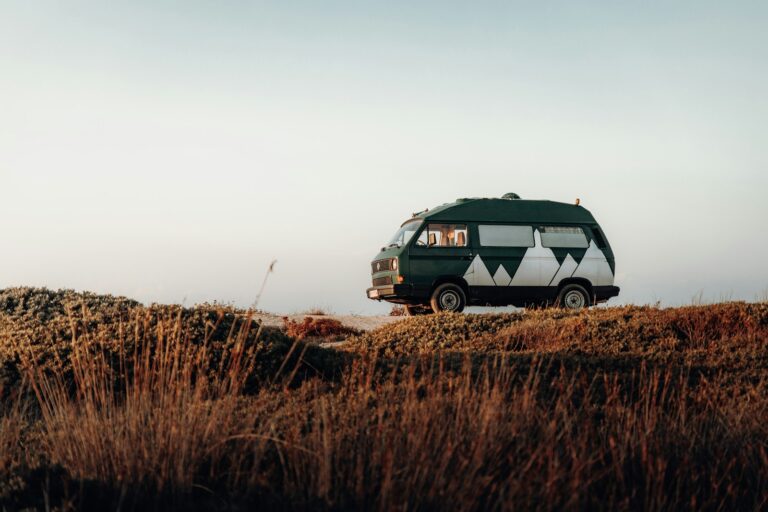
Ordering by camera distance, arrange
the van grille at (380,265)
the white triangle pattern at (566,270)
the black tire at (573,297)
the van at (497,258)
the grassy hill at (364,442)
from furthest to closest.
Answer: the black tire at (573,297), the white triangle pattern at (566,270), the van grille at (380,265), the van at (497,258), the grassy hill at (364,442)

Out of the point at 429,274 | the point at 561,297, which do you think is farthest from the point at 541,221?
the point at 429,274

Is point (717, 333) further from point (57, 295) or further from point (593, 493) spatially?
point (57, 295)

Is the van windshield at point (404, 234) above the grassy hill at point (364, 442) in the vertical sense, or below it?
above

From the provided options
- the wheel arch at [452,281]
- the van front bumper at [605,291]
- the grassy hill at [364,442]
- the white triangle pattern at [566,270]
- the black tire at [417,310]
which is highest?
the white triangle pattern at [566,270]

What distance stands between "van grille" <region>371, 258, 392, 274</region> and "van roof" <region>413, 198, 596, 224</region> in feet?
4.31

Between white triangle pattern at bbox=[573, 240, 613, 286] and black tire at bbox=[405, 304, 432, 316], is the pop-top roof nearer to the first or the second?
white triangle pattern at bbox=[573, 240, 613, 286]

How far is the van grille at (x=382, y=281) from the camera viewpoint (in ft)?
57.3

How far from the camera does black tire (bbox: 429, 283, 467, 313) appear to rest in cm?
1720

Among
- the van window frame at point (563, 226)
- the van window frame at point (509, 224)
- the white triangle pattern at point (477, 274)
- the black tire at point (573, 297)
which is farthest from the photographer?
the black tire at point (573, 297)

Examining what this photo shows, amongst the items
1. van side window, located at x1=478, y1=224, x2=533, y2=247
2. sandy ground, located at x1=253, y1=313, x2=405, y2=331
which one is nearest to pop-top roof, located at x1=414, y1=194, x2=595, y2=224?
van side window, located at x1=478, y1=224, x2=533, y2=247

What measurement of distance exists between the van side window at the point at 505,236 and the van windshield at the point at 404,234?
5.04 ft

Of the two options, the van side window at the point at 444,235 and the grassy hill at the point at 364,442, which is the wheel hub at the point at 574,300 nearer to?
the van side window at the point at 444,235

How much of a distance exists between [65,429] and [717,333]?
11.5 m

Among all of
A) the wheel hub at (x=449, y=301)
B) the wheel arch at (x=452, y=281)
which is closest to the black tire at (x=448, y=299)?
the wheel hub at (x=449, y=301)
